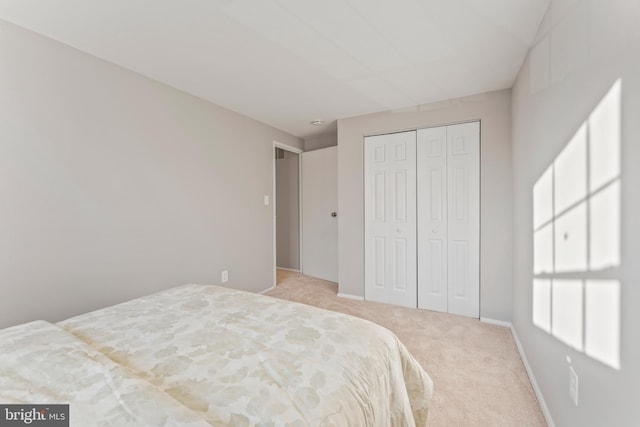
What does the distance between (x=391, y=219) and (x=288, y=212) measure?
2189mm

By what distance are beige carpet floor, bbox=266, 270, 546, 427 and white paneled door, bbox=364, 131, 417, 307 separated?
0.79 feet

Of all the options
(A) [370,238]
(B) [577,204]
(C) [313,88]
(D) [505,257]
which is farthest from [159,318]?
(D) [505,257]

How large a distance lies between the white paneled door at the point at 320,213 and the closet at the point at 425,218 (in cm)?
89

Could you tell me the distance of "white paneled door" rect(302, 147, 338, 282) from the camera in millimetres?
4250

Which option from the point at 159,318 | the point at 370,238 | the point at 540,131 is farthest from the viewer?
the point at 370,238

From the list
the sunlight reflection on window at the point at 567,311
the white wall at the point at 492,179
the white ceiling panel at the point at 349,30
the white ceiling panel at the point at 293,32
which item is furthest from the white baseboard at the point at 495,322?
the white ceiling panel at the point at 293,32

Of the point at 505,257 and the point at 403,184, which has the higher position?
the point at 403,184

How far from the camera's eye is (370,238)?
11.3 ft

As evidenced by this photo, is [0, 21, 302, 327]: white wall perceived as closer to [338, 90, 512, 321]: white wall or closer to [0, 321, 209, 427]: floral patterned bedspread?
[0, 321, 209, 427]: floral patterned bedspread

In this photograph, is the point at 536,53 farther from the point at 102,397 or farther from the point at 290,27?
the point at 102,397

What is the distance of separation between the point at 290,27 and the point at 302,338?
178cm

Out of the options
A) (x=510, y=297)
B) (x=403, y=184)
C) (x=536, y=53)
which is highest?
(x=536, y=53)

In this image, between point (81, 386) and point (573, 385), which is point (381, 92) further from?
point (81, 386)

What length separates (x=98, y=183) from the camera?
2.06 m
